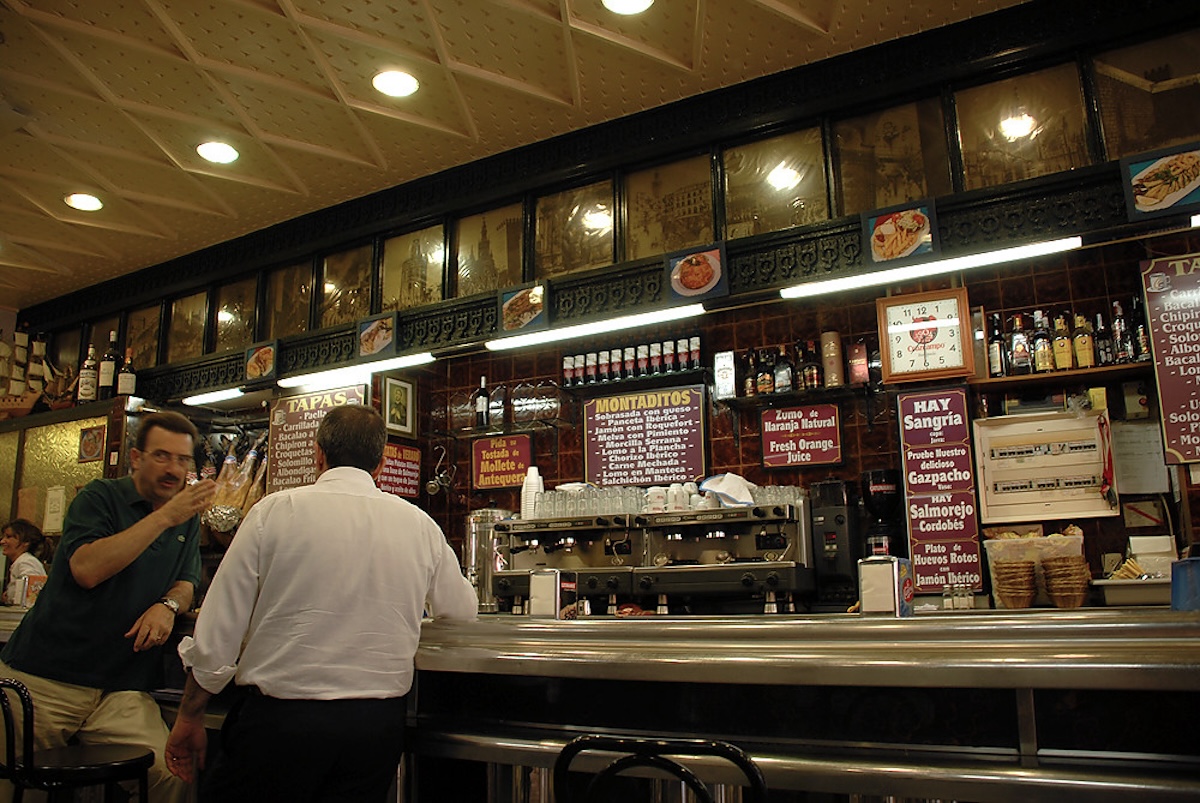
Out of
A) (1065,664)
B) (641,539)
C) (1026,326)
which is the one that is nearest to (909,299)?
(1026,326)

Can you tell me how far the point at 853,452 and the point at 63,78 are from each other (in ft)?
16.7

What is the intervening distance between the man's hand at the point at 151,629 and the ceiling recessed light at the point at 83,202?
15.1ft

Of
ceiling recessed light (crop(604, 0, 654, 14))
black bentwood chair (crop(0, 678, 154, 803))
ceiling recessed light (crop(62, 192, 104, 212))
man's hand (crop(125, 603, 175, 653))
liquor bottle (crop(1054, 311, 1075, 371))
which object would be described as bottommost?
black bentwood chair (crop(0, 678, 154, 803))

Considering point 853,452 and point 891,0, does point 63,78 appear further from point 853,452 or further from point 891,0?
point 853,452

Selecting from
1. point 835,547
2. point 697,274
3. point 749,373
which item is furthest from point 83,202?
point 835,547

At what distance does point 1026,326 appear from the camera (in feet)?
15.9

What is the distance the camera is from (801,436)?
532 cm

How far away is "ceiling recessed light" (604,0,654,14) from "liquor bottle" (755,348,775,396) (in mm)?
2190

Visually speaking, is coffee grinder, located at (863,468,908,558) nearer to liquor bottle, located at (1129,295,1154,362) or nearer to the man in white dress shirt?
liquor bottle, located at (1129,295,1154,362)

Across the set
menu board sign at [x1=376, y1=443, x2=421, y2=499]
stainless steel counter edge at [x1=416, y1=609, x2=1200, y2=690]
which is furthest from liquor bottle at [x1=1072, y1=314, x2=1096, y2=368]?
menu board sign at [x1=376, y1=443, x2=421, y2=499]

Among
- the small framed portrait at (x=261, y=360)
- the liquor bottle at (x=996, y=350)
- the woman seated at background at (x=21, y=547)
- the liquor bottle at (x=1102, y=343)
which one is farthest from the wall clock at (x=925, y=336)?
the woman seated at background at (x=21, y=547)

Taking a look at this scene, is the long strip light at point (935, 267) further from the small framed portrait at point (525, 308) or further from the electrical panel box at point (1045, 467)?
the small framed portrait at point (525, 308)

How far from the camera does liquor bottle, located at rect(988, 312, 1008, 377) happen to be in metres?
A: 4.77

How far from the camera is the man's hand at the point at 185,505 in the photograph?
258cm
